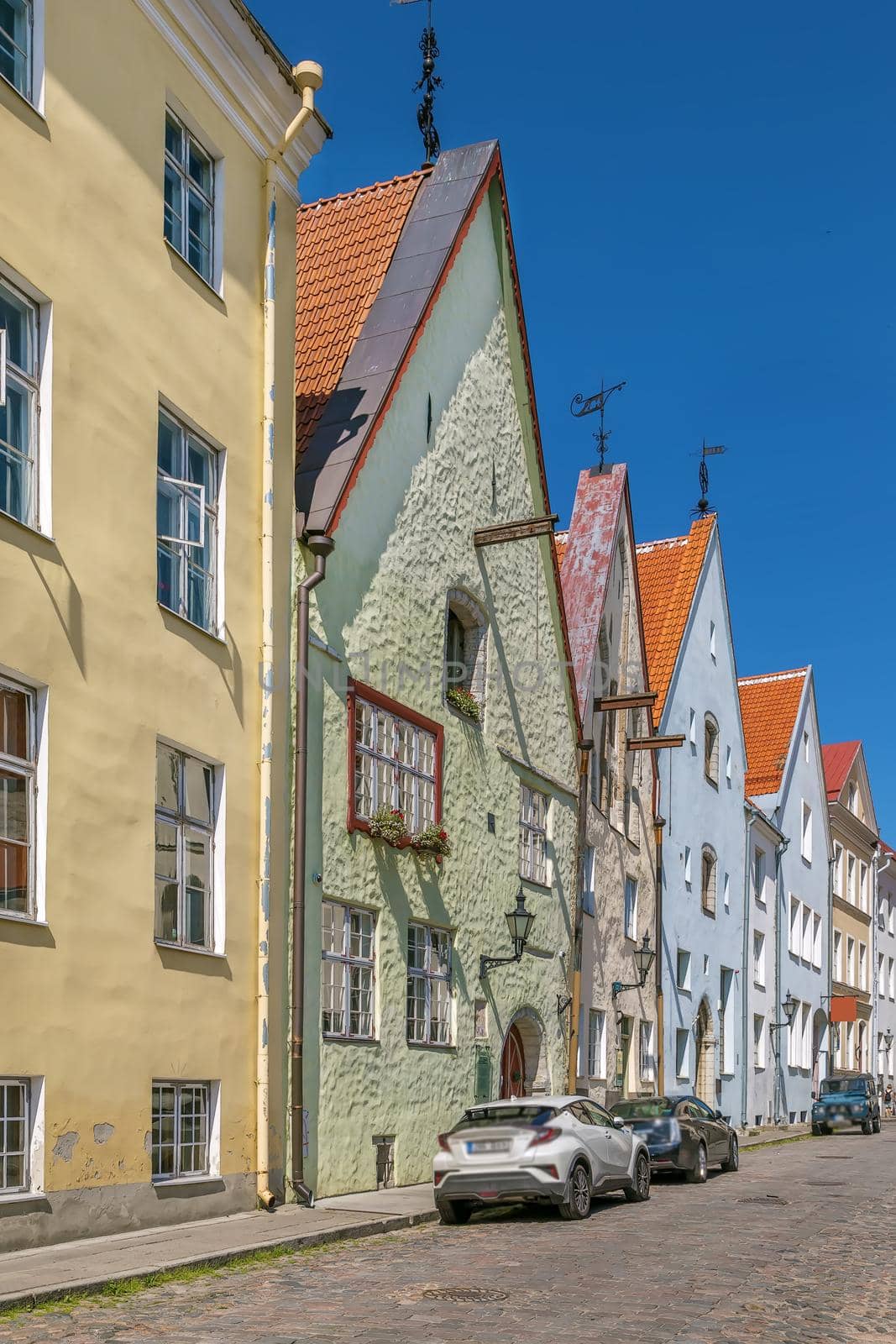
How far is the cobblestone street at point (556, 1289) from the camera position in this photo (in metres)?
8.94

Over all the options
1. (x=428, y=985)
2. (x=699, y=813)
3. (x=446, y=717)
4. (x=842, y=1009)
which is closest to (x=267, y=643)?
(x=446, y=717)

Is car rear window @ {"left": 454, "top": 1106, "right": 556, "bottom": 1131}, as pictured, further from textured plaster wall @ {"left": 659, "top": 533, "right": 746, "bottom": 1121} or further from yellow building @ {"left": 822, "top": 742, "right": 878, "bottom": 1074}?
yellow building @ {"left": 822, "top": 742, "right": 878, "bottom": 1074}

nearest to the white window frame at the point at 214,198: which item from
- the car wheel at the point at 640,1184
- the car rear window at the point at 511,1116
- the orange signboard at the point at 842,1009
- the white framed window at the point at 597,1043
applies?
the car rear window at the point at 511,1116

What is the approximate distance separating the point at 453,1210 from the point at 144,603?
6.74m

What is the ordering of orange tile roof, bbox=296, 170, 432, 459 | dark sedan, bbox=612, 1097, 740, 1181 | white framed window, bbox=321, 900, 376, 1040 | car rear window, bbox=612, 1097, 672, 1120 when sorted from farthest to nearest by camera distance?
car rear window, bbox=612, 1097, 672, 1120
dark sedan, bbox=612, 1097, 740, 1181
orange tile roof, bbox=296, 170, 432, 459
white framed window, bbox=321, 900, 376, 1040

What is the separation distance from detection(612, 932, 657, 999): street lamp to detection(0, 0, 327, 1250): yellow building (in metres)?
13.7

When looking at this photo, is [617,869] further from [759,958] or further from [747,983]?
[759,958]

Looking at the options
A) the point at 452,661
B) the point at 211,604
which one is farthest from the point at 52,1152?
the point at 452,661

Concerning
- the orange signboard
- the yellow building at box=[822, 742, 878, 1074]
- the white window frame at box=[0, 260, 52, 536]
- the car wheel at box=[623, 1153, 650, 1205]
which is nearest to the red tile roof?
the yellow building at box=[822, 742, 878, 1074]

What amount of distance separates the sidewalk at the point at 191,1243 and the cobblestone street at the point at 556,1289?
0.84 feet

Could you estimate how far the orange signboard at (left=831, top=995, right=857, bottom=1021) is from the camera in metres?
51.0

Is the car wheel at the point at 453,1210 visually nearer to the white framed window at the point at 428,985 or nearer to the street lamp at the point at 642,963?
the white framed window at the point at 428,985

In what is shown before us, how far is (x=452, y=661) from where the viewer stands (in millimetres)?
21891

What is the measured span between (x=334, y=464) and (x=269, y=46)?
4.59 meters
